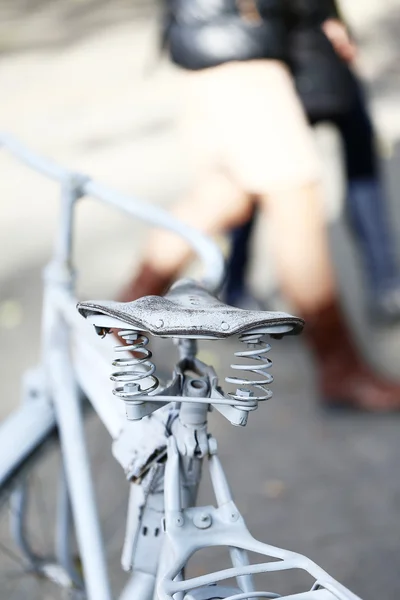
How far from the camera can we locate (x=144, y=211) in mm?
1765

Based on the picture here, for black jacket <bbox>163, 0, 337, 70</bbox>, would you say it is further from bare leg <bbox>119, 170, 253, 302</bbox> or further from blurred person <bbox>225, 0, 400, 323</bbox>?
bare leg <bbox>119, 170, 253, 302</bbox>

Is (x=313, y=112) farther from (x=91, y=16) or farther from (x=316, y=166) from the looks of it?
(x=91, y=16)

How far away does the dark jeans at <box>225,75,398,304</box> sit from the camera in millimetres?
3541

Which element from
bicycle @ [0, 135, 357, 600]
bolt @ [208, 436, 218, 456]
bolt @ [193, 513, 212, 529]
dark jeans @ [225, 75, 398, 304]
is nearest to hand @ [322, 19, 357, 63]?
dark jeans @ [225, 75, 398, 304]

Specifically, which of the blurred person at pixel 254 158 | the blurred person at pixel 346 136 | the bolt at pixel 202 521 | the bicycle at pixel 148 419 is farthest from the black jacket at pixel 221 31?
the bolt at pixel 202 521

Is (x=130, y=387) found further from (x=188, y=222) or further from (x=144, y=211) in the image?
(x=188, y=222)

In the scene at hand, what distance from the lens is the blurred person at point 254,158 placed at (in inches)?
121

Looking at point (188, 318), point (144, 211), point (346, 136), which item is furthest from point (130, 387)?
point (346, 136)

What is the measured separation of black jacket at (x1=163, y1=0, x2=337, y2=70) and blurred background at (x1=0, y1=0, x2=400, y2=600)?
2.16 ft

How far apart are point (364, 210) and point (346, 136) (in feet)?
1.06

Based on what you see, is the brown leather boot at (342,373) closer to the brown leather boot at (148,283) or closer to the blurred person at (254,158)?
the blurred person at (254,158)

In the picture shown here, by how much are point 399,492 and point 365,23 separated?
332 cm

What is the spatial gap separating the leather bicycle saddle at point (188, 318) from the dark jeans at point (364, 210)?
2.39 m

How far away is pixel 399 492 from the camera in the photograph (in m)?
2.81
